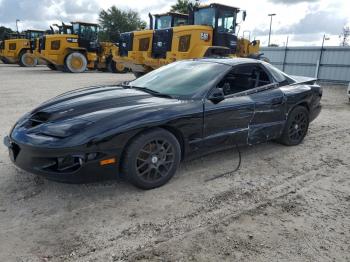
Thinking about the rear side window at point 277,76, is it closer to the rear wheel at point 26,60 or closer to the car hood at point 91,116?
the car hood at point 91,116

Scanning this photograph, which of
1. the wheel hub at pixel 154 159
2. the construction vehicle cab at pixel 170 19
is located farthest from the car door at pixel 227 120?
the construction vehicle cab at pixel 170 19

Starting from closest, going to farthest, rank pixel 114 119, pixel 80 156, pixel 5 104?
pixel 80 156
pixel 114 119
pixel 5 104

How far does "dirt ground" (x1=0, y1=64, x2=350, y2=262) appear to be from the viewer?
2521 mm

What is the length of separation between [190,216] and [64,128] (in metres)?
1.46

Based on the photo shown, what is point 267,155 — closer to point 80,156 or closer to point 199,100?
point 199,100

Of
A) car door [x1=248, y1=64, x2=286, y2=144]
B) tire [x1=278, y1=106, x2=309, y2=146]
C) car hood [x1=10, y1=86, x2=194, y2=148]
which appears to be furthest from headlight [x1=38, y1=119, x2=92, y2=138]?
tire [x1=278, y1=106, x2=309, y2=146]

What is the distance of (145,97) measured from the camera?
149 inches

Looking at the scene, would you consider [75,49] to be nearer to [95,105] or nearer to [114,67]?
[114,67]

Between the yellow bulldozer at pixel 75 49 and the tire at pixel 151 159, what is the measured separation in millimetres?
14834

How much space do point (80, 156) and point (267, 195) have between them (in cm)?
201

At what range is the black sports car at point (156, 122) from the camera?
303 centimetres

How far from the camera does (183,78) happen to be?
166 inches

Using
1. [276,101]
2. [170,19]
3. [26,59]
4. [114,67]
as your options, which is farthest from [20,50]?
[276,101]

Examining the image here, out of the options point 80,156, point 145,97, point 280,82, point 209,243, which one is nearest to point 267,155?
point 280,82
